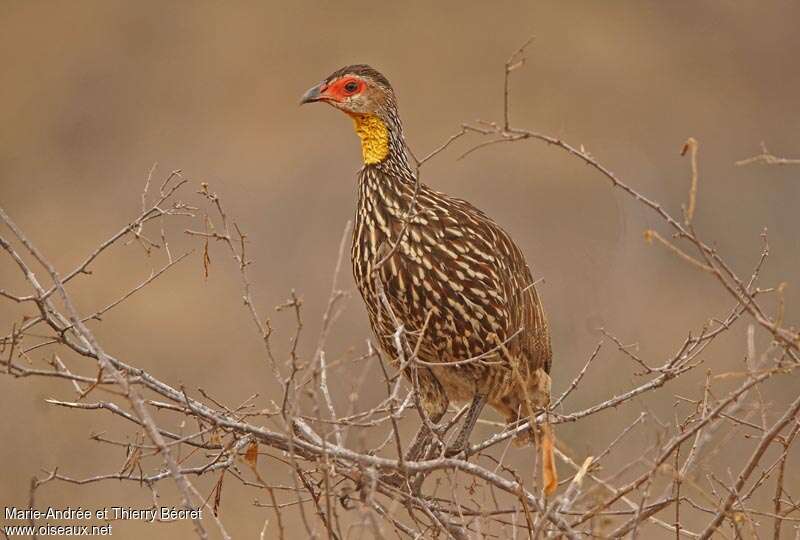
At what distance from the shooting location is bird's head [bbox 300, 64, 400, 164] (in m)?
5.12

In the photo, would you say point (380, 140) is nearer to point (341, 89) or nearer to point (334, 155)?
point (341, 89)

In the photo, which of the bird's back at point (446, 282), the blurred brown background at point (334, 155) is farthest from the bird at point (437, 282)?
the blurred brown background at point (334, 155)

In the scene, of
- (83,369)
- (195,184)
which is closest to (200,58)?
(195,184)

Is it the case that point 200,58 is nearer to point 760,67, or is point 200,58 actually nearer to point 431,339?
point 760,67

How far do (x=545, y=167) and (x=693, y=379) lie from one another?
3.61 meters

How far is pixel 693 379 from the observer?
1301 cm

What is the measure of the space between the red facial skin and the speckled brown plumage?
1 cm

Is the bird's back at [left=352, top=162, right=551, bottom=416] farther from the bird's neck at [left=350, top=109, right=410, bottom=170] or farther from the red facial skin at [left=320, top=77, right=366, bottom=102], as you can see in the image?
the red facial skin at [left=320, top=77, right=366, bottom=102]

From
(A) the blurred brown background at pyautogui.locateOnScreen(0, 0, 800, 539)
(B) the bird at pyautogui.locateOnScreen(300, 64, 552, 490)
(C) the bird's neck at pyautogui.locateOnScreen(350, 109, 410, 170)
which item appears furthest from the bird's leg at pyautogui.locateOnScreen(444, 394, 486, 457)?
(A) the blurred brown background at pyautogui.locateOnScreen(0, 0, 800, 539)

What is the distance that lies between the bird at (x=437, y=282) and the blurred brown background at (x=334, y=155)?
4246 mm

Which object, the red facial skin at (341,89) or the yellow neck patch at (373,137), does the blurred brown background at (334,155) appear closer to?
the yellow neck patch at (373,137)

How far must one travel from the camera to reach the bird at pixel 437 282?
474cm

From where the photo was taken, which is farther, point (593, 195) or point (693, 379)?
point (593, 195)

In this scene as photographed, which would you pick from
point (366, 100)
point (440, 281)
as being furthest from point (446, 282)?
point (366, 100)
